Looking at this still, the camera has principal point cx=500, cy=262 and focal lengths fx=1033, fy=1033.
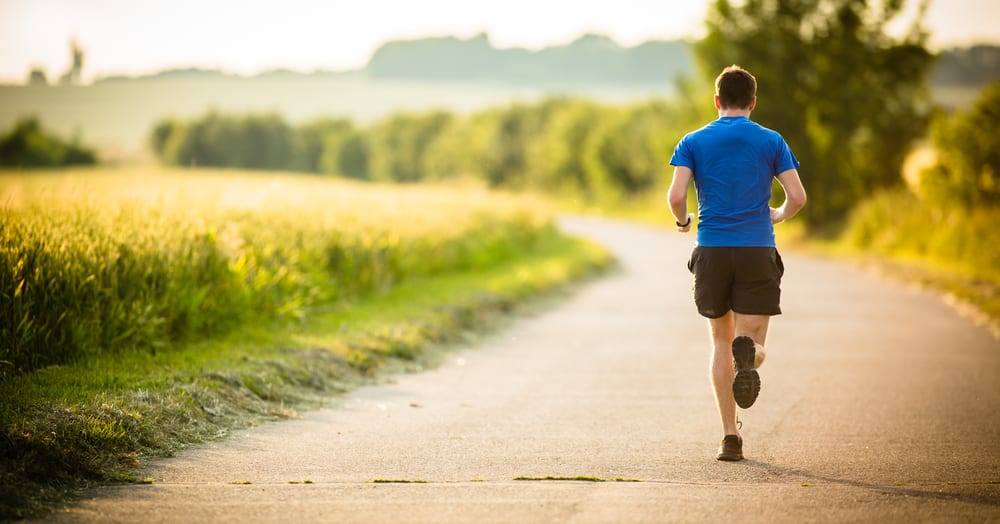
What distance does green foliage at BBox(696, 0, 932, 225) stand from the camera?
33750mm

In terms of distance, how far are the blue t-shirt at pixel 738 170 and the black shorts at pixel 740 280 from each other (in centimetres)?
6

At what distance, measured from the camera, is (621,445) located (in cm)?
698

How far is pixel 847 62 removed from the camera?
33.7m

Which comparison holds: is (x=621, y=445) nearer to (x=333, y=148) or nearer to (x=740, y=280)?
(x=740, y=280)

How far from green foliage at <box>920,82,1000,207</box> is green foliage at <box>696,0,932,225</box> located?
8844 mm

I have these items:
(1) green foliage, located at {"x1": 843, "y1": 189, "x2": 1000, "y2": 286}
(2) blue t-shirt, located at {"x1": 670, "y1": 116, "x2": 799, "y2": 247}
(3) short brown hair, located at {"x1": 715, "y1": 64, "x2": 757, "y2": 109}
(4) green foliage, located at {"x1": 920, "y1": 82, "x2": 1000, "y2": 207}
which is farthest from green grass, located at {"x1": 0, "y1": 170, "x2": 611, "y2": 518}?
(4) green foliage, located at {"x1": 920, "y1": 82, "x2": 1000, "y2": 207}

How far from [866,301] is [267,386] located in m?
12.4

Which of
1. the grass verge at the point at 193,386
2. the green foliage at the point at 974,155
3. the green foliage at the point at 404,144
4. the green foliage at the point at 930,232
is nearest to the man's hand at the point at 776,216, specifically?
the grass verge at the point at 193,386

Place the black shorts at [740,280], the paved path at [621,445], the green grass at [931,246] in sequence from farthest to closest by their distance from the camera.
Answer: the green grass at [931,246] → the black shorts at [740,280] → the paved path at [621,445]

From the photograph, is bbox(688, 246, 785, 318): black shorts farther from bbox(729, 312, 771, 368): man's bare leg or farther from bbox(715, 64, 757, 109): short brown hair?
bbox(715, 64, 757, 109): short brown hair

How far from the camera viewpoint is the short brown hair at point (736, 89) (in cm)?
642

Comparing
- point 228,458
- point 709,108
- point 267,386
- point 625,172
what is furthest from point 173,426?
point 625,172

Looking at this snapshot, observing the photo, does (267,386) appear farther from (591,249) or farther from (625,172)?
(625,172)

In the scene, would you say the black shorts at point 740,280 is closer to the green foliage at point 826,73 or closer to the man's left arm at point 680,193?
the man's left arm at point 680,193
